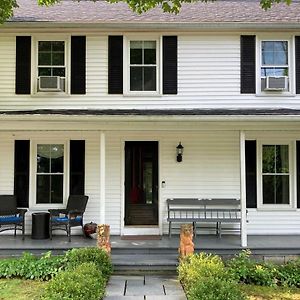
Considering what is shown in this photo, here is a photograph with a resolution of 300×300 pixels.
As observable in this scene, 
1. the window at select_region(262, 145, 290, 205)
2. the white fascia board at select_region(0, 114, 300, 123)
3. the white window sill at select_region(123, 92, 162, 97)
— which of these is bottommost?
the window at select_region(262, 145, 290, 205)

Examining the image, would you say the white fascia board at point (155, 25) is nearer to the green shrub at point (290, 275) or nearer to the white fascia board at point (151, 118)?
the white fascia board at point (151, 118)

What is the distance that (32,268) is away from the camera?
7266 mm

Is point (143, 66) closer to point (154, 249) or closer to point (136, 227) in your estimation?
point (136, 227)

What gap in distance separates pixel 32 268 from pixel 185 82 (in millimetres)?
5432

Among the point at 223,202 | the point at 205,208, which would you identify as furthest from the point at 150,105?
the point at 223,202

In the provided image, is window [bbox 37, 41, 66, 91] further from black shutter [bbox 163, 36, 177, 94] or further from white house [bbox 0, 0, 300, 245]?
black shutter [bbox 163, 36, 177, 94]

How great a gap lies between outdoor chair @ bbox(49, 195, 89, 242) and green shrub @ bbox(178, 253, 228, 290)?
2.97 metres

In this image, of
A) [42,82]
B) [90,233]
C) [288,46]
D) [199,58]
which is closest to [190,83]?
[199,58]

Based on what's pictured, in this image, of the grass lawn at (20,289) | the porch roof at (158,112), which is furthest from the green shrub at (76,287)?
the porch roof at (158,112)

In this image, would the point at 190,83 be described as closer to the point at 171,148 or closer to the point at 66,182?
the point at 171,148

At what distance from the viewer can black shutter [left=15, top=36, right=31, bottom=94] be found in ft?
32.6

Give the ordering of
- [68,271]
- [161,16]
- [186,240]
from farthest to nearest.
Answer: [161,16] → [186,240] → [68,271]

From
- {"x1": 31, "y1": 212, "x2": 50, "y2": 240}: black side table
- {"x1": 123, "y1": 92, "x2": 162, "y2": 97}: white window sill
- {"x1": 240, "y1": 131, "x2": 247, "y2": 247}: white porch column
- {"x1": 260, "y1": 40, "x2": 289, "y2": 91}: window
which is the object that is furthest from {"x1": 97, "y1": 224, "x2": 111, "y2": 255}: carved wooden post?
{"x1": 260, "y1": 40, "x2": 289, "y2": 91}: window

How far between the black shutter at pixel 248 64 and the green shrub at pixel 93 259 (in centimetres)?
530
